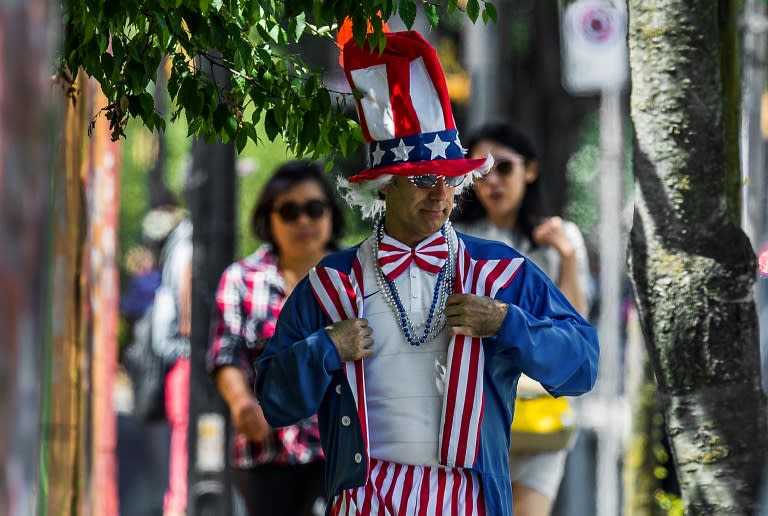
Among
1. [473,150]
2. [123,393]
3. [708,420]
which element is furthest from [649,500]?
[123,393]

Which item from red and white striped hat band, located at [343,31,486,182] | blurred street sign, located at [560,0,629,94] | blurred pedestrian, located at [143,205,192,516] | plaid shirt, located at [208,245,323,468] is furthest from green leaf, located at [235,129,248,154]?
blurred street sign, located at [560,0,629,94]

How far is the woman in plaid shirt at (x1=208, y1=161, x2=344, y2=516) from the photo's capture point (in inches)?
286

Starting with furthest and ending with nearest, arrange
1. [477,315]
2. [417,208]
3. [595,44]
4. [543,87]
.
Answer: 1. [543,87]
2. [595,44]
3. [417,208]
4. [477,315]

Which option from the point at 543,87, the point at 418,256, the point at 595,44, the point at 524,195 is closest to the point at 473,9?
the point at 418,256

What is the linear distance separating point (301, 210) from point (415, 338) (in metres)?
2.70

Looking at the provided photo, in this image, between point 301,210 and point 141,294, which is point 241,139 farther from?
point 141,294

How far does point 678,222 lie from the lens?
5.62m

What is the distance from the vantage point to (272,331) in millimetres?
7301

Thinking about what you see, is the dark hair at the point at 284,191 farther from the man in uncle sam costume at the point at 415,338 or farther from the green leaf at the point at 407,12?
the green leaf at the point at 407,12

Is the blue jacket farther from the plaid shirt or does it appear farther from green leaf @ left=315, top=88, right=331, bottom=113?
the plaid shirt

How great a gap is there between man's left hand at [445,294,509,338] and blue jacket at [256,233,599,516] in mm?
31

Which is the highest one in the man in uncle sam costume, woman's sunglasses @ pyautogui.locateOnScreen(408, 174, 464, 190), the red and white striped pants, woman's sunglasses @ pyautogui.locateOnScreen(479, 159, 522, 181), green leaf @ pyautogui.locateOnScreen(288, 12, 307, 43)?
green leaf @ pyautogui.locateOnScreen(288, 12, 307, 43)

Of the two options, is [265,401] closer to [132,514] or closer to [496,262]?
[496,262]

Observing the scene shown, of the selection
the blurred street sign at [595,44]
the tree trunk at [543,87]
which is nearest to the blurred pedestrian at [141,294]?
the blurred street sign at [595,44]
